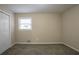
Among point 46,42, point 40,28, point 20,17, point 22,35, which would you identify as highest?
point 20,17

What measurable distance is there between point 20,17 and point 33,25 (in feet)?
3.06

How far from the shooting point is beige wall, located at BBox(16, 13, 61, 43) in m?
6.24

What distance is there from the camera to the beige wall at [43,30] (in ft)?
20.5

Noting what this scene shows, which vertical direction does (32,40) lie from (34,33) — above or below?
below

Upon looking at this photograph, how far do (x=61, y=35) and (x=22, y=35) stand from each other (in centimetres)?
239

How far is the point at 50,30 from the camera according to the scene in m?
6.29

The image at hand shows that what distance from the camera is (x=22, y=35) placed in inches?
247

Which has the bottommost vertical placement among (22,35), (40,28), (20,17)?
(22,35)

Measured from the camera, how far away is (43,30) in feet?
20.6

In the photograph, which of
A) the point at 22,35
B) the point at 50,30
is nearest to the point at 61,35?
the point at 50,30
